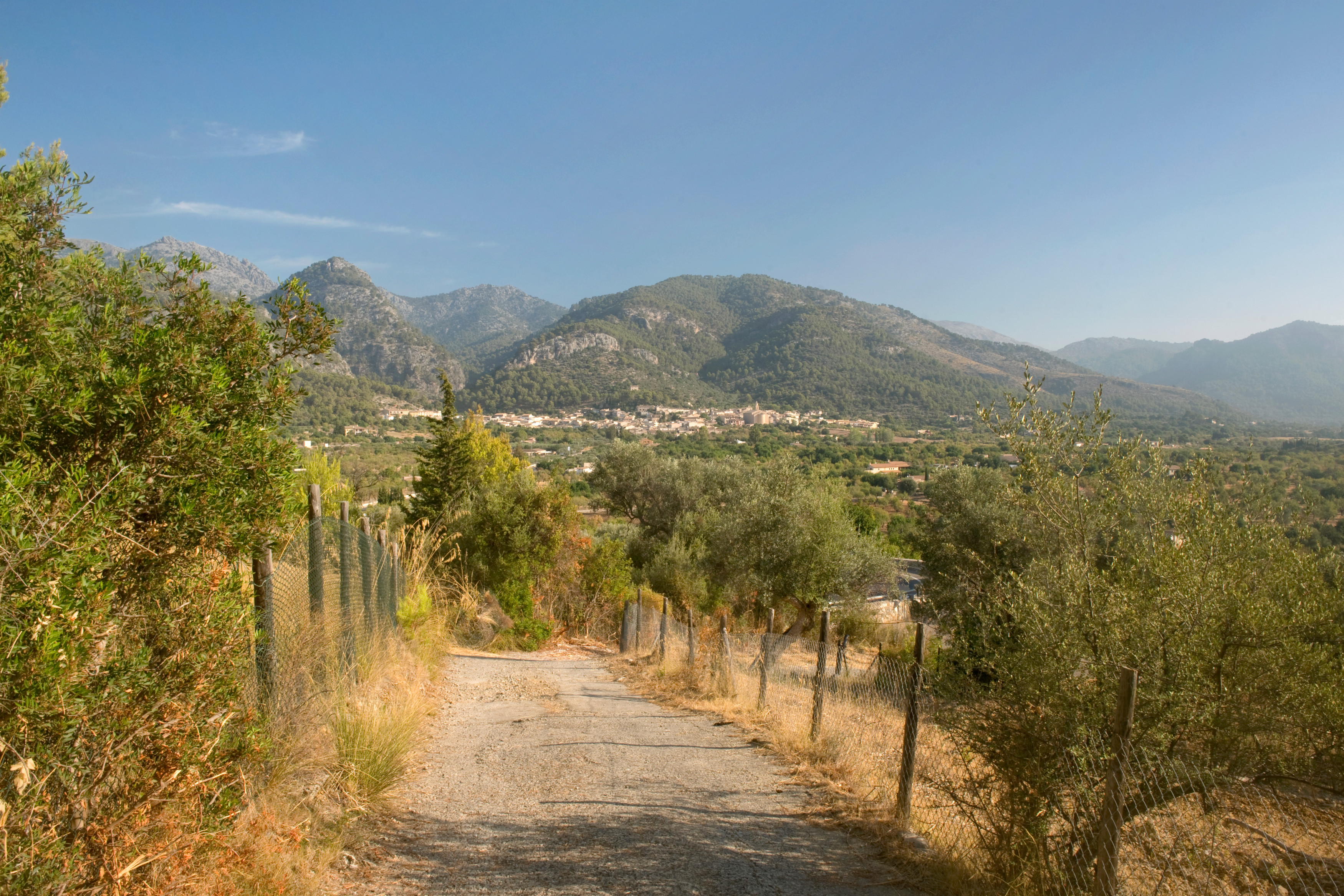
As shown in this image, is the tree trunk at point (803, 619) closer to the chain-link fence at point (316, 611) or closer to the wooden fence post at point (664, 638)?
the wooden fence post at point (664, 638)

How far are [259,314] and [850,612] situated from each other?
66.9 feet

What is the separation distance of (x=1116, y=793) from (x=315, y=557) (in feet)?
18.2

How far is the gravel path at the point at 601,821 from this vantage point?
13.4 feet

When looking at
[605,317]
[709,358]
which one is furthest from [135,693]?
[605,317]

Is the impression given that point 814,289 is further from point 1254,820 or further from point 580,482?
point 1254,820

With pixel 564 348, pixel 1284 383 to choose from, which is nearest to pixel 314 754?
pixel 564 348

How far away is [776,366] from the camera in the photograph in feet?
392

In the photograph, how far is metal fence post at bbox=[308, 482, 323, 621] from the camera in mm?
5625

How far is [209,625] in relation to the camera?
2.92 meters

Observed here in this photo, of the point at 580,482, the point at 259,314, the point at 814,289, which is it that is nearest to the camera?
the point at 259,314

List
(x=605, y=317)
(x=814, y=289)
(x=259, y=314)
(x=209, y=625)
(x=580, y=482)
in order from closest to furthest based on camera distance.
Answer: (x=209, y=625) < (x=259, y=314) < (x=580, y=482) < (x=605, y=317) < (x=814, y=289)

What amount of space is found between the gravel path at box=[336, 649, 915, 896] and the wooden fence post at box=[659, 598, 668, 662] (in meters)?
3.92

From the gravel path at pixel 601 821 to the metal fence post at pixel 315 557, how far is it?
5.46 feet

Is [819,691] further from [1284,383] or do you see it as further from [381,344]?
[1284,383]
